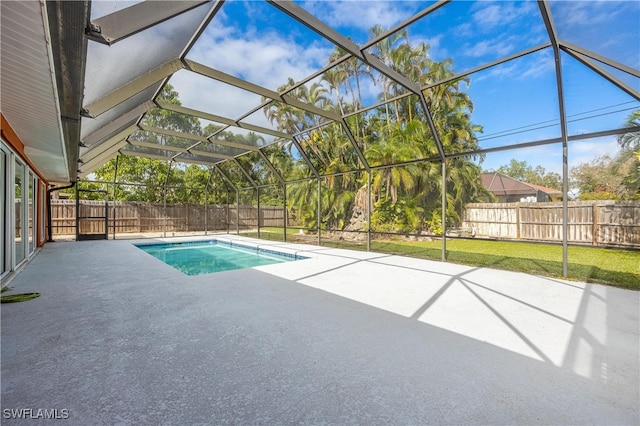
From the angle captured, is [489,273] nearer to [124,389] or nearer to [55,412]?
[124,389]

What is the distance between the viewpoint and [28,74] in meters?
2.35

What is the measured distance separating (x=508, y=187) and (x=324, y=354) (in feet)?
68.8

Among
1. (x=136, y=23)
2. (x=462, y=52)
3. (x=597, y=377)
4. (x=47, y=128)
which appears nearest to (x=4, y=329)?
(x=47, y=128)

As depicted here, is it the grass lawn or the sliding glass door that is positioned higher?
the sliding glass door

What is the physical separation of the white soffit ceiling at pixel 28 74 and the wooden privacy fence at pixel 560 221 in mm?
8662

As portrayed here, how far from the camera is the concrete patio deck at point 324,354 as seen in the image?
1.60 meters

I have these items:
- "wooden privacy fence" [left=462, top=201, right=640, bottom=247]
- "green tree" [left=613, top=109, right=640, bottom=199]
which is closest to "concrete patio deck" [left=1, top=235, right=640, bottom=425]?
"green tree" [left=613, top=109, right=640, bottom=199]

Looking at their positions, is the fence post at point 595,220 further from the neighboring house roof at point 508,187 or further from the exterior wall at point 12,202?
the exterior wall at point 12,202

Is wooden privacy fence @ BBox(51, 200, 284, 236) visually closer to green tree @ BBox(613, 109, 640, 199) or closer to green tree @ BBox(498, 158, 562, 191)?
green tree @ BBox(613, 109, 640, 199)

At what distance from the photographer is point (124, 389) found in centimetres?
176

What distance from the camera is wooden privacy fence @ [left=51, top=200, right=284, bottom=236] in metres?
11.6

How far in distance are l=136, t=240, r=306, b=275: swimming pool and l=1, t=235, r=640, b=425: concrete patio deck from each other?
3438mm

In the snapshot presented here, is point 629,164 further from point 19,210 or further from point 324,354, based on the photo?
point 19,210

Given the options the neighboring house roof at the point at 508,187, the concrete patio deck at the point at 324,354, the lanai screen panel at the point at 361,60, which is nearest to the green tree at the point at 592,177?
the neighboring house roof at the point at 508,187
